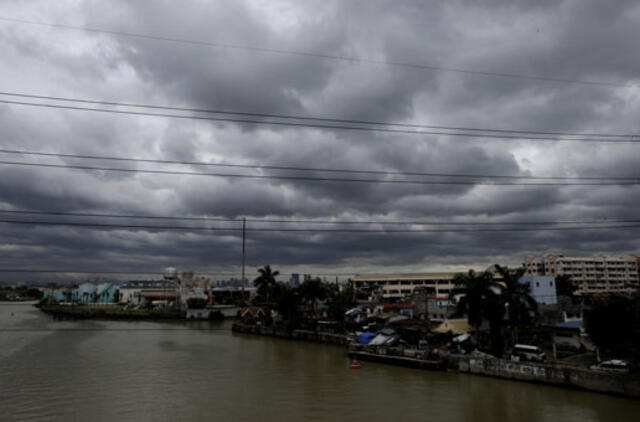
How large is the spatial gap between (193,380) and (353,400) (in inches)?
463

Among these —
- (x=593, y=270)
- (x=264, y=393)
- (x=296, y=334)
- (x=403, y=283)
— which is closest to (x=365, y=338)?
(x=296, y=334)

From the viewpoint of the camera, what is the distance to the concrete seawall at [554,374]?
2289cm

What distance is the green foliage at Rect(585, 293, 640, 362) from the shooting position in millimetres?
21531

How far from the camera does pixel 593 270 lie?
119375 mm

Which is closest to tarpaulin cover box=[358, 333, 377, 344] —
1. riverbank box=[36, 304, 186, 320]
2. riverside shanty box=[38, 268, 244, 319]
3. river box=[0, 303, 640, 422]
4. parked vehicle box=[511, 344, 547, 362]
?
river box=[0, 303, 640, 422]

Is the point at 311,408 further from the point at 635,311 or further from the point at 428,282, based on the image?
the point at 428,282

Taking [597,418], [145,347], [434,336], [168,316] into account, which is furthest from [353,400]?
[168,316]

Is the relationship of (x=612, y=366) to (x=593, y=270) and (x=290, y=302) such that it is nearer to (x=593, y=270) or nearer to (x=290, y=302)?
(x=290, y=302)

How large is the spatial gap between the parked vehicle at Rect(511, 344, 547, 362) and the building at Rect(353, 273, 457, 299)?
65.9 m

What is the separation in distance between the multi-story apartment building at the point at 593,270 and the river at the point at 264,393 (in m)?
101

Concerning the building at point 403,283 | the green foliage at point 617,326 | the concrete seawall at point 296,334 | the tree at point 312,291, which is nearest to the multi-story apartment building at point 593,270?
the building at point 403,283

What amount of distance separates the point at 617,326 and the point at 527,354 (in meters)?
9.13

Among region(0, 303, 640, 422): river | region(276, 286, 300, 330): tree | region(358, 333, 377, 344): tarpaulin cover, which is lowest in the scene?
region(0, 303, 640, 422): river

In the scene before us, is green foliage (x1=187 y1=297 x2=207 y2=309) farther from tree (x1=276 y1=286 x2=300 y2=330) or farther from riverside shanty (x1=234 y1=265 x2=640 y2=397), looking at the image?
tree (x1=276 y1=286 x2=300 y2=330)
